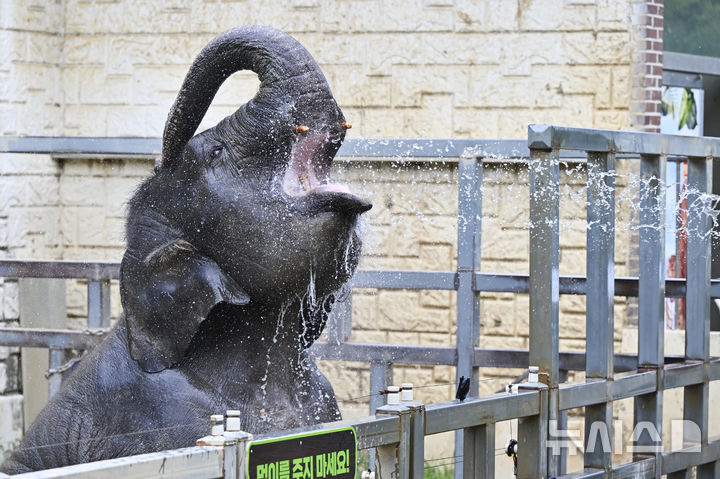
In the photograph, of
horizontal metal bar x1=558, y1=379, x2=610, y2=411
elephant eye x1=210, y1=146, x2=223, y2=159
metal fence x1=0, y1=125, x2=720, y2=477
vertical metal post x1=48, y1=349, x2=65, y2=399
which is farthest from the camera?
vertical metal post x1=48, y1=349, x2=65, y2=399

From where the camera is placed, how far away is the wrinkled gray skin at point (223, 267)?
Answer: 11.0 ft

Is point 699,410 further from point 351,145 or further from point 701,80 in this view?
point 701,80

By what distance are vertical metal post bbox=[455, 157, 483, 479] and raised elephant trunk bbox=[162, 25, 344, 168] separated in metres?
2.11

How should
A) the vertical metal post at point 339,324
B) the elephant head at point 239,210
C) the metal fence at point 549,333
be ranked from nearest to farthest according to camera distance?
the metal fence at point 549,333 → the elephant head at point 239,210 → the vertical metal post at point 339,324

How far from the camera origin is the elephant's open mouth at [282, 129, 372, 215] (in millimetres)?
3256

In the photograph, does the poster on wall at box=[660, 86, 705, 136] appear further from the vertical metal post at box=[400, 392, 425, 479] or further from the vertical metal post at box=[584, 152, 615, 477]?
the vertical metal post at box=[400, 392, 425, 479]

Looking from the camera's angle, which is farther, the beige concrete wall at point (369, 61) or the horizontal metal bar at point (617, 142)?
the beige concrete wall at point (369, 61)

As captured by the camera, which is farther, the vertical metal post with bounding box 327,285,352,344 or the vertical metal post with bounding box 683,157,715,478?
the vertical metal post with bounding box 327,285,352,344

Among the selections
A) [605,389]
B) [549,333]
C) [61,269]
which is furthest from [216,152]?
[61,269]

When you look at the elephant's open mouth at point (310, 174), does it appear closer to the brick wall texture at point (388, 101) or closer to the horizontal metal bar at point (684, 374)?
the horizontal metal bar at point (684, 374)

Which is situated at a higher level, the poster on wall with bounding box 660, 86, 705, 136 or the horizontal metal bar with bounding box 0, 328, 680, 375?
the poster on wall with bounding box 660, 86, 705, 136

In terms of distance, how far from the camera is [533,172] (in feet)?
11.7

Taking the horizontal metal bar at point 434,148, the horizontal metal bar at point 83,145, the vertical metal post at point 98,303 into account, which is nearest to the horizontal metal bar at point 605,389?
the horizontal metal bar at point 434,148

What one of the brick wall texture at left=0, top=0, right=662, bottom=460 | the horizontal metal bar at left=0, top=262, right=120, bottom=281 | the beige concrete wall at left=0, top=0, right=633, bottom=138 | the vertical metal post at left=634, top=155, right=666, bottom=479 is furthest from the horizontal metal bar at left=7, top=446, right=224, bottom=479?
the beige concrete wall at left=0, top=0, right=633, bottom=138
